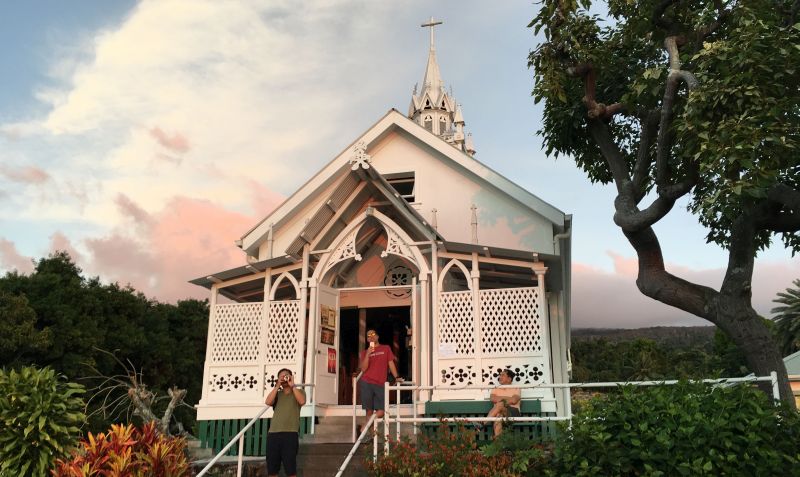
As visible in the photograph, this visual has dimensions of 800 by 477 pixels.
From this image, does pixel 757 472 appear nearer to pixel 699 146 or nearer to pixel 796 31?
pixel 699 146

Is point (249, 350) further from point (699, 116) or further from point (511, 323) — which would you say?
point (699, 116)

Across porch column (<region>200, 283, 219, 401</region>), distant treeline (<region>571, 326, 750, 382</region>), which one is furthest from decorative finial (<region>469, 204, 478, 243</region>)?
distant treeline (<region>571, 326, 750, 382</region>)

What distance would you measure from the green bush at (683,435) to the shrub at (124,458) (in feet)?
15.1

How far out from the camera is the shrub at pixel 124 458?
783 centimetres

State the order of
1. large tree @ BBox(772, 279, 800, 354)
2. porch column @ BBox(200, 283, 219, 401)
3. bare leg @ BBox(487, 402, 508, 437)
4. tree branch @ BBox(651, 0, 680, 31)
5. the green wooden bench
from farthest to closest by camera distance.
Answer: large tree @ BBox(772, 279, 800, 354) → porch column @ BBox(200, 283, 219, 401) → the green wooden bench → tree branch @ BBox(651, 0, 680, 31) → bare leg @ BBox(487, 402, 508, 437)

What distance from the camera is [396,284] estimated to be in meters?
15.8

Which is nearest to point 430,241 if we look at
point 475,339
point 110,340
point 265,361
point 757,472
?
point 475,339

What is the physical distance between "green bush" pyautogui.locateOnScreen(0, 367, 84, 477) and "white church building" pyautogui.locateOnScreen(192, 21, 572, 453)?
4690mm

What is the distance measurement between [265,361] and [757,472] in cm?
891

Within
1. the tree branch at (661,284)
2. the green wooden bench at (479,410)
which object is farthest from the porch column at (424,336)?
the tree branch at (661,284)

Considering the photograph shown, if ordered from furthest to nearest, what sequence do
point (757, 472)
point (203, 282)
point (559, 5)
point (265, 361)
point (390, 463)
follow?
point (203, 282) < point (265, 361) < point (559, 5) < point (390, 463) < point (757, 472)

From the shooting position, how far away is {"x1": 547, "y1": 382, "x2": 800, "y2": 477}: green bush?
7.64m

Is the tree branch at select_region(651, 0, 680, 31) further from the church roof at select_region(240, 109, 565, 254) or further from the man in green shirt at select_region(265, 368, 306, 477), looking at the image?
the man in green shirt at select_region(265, 368, 306, 477)

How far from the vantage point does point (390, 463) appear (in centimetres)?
904
